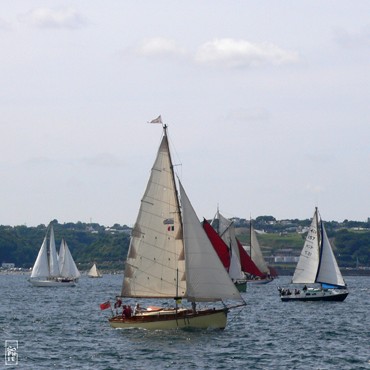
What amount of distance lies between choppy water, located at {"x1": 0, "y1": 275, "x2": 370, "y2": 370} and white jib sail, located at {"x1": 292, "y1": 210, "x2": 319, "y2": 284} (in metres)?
25.7

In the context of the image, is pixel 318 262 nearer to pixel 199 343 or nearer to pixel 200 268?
pixel 200 268

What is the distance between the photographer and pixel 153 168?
Answer: 258ft

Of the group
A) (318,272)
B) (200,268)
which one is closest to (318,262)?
(318,272)

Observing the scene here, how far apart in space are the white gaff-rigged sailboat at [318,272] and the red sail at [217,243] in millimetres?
11699

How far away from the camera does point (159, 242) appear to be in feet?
259

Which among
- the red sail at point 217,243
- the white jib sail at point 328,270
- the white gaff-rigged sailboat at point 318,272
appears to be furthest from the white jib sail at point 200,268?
the red sail at point 217,243

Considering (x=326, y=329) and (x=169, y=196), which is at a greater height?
(x=169, y=196)

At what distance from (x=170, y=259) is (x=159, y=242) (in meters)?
1.31

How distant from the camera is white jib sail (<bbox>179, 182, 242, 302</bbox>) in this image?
78.2 m

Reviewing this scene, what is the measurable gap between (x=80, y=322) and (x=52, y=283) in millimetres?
104255

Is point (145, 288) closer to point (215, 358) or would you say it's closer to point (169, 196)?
point (169, 196)

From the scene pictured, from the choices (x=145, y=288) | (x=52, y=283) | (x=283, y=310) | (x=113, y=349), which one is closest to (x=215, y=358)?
(x=113, y=349)

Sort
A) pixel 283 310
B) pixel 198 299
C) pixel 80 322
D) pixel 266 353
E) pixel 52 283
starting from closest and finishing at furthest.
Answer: pixel 266 353
pixel 198 299
pixel 80 322
pixel 283 310
pixel 52 283

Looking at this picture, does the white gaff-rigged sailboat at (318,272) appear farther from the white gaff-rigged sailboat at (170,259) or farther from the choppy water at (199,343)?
the white gaff-rigged sailboat at (170,259)
